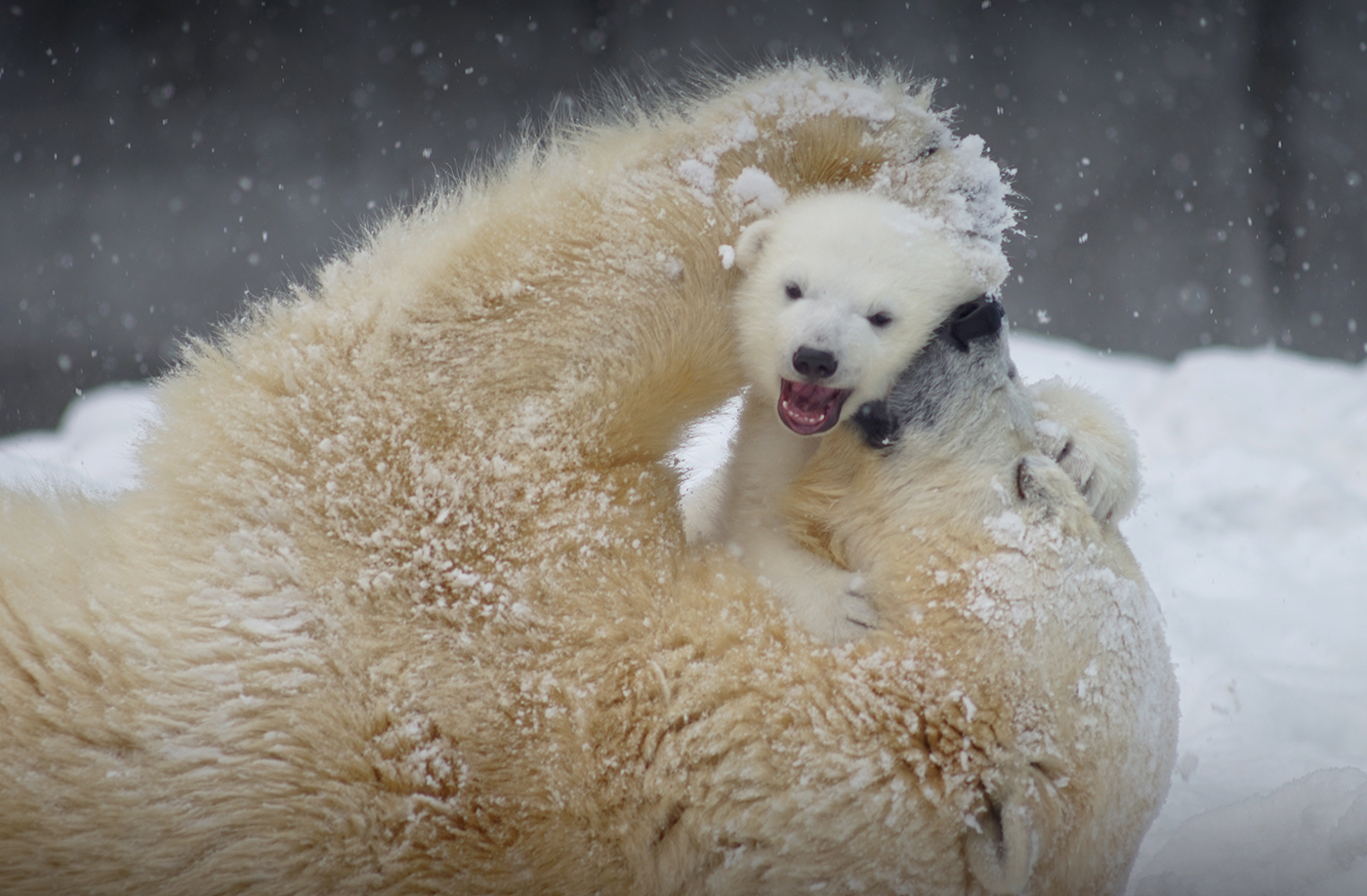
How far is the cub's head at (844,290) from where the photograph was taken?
1677 mm

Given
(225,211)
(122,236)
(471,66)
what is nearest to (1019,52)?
(471,66)

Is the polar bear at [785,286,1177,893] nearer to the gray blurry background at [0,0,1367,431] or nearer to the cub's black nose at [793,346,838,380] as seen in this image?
the cub's black nose at [793,346,838,380]

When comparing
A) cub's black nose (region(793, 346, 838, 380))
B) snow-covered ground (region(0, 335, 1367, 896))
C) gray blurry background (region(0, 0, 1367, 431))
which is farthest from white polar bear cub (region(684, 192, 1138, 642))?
gray blurry background (region(0, 0, 1367, 431))

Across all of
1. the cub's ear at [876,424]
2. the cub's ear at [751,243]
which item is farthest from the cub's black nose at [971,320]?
the cub's ear at [751,243]

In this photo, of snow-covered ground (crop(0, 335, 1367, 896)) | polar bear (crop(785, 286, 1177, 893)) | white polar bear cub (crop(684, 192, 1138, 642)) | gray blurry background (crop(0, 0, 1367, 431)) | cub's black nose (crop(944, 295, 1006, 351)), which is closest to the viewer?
polar bear (crop(785, 286, 1177, 893))

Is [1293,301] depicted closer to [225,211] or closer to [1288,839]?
[1288,839]

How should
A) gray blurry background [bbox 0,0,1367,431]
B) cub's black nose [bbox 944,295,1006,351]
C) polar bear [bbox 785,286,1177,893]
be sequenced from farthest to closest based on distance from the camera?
1. gray blurry background [bbox 0,0,1367,431]
2. cub's black nose [bbox 944,295,1006,351]
3. polar bear [bbox 785,286,1177,893]

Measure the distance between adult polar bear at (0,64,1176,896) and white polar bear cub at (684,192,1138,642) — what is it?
0.10 m

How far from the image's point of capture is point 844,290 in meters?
1.69

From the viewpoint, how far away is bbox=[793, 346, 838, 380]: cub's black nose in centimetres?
162

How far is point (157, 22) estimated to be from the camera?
185 inches

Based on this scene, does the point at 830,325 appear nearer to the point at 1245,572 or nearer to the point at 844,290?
the point at 844,290

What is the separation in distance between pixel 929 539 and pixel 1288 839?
945mm

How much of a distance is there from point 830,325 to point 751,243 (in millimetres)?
167
